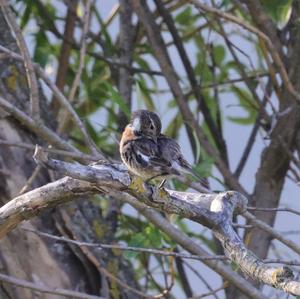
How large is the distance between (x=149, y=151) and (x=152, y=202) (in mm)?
669

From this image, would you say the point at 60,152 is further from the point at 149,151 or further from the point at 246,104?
the point at 246,104

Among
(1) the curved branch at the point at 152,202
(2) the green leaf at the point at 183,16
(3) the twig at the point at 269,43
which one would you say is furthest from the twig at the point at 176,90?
(1) the curved branch at the point at 152,202

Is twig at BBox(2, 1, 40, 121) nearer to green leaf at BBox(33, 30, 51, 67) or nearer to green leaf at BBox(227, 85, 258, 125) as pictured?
green leaf at BBox(33, 30, 51, 67)

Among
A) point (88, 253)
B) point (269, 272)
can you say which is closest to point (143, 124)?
point (88, 253)

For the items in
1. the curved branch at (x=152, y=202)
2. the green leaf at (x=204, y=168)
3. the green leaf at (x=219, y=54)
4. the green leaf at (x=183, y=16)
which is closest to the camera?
the curved branch at (x=152, y=202)

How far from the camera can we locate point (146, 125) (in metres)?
3.53

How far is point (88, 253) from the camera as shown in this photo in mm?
3855

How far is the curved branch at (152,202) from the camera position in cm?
231

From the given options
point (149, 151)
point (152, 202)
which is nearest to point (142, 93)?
point (149, 151)

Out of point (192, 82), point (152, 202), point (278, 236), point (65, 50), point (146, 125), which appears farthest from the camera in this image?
point (65, 50)

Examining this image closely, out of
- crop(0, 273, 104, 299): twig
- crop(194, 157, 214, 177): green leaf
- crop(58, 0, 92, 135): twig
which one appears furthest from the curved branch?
crop(58, 0, 92, 135): twig

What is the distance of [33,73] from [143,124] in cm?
46

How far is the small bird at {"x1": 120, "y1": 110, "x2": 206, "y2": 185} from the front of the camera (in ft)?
10.3

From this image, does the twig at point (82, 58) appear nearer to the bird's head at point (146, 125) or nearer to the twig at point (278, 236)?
the bird's head at point (146, 125)
